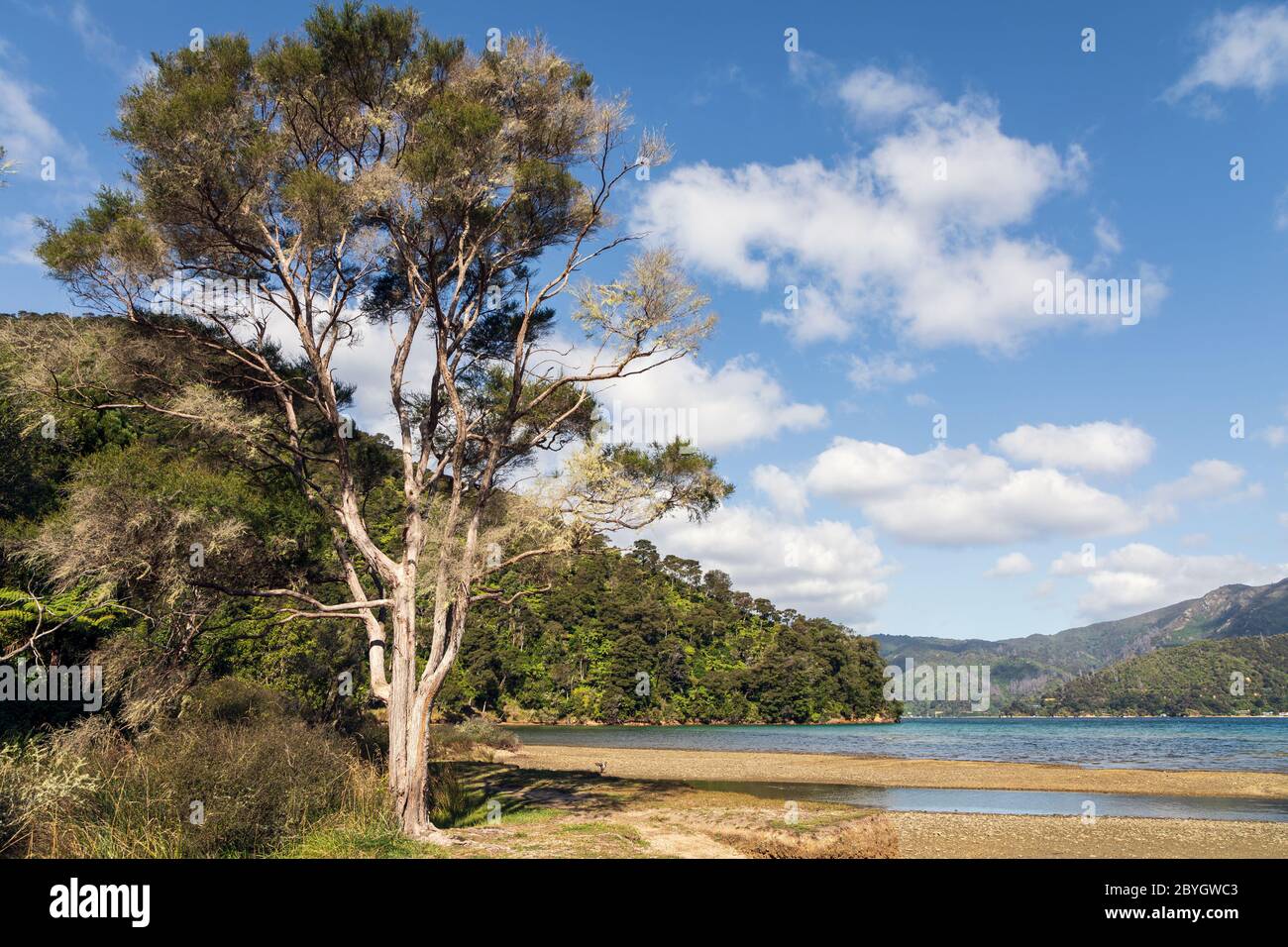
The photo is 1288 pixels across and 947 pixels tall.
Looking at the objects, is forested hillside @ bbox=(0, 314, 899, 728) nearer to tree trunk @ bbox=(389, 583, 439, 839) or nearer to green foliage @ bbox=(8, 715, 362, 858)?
green foliage @ bbox=(8, 715, 362, 858)

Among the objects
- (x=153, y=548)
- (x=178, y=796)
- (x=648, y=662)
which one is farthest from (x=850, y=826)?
(x=648, y=662)

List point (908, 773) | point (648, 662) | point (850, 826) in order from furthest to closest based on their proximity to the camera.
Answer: point (648, 662)
point (908, 773)
point (850, 826)

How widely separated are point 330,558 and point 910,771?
26.1 m

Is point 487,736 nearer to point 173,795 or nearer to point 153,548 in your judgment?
point 153,548

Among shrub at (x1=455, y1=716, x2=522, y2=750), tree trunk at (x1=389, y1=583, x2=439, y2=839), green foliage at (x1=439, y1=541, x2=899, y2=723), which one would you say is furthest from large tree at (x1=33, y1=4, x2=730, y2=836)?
green foliage at (x1=439, y1=541, x2=899, y2=723)

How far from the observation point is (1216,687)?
438ft

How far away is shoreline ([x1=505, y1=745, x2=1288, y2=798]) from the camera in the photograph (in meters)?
26.6

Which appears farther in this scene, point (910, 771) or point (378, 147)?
point (910, 771)

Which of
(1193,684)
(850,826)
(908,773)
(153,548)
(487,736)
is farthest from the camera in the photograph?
(1193,684)

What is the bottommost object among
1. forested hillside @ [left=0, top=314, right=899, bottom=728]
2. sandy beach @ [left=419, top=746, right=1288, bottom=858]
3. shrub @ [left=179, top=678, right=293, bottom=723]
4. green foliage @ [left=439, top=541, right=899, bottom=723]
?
green foliage @ [left=439, top=541, right=899, bottom=723]

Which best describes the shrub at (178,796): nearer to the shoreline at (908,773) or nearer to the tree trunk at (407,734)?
the tree trunk at (407,734)

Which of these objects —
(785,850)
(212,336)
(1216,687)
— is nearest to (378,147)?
(212,336)

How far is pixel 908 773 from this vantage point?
32.1 metres
